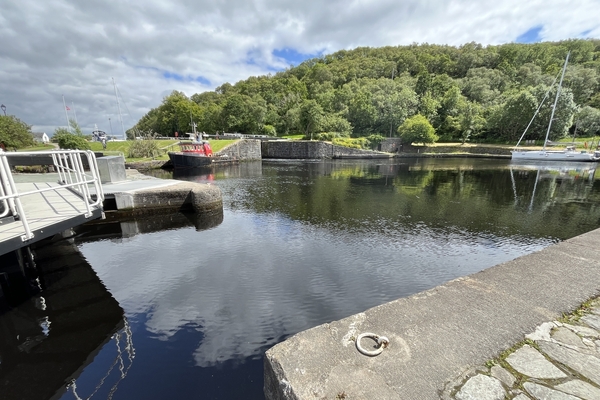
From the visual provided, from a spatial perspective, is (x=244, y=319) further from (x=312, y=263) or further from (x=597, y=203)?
(x=597, y=203)

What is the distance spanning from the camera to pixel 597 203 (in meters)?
12.2

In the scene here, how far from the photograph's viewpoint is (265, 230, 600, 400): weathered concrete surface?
1.87 metres

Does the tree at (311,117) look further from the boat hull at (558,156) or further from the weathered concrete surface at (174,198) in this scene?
the weathered concrete surface at (174,198)

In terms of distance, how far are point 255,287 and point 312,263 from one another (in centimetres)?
158

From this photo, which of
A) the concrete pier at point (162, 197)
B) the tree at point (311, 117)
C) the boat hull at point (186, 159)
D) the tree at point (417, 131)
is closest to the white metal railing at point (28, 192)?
the concrete pier at point (162, 197)

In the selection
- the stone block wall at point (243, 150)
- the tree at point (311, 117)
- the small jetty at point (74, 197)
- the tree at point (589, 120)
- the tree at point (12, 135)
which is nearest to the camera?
the small jetty at point (74, 197)

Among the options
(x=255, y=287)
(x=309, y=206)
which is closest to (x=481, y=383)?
(x=255, y=287)

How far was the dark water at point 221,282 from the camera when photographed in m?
3.50

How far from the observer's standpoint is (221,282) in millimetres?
5492

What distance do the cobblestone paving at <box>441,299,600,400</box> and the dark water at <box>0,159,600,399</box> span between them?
93.5 inches

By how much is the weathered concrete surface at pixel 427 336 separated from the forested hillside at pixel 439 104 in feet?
164

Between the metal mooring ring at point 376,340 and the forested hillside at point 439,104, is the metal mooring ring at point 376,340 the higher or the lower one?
the lower one

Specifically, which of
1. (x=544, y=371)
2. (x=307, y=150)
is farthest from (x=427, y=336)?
(x=307, y=150)

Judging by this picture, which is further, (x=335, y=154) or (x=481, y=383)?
(x=335, y=154)
